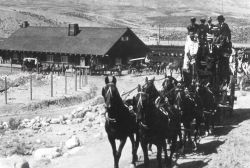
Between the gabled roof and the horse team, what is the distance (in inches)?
1313

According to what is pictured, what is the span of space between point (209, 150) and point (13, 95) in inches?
985

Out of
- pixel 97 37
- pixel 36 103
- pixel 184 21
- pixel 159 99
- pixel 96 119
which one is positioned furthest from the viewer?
pixel 184 21

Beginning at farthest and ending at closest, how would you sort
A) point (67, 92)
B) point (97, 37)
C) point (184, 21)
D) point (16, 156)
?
1. point (184, 21)
2. point (97, 37)
3. point (67, 92)
4. point (16, 156)

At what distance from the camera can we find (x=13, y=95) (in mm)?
36812

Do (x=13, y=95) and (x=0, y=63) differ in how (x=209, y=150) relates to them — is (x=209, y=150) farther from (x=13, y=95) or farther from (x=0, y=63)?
(x=0, y=63)

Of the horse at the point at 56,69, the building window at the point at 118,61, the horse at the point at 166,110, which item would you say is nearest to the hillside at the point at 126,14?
the building window at the point at 118,61

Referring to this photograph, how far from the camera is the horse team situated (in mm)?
12039

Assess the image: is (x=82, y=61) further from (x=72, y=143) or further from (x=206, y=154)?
(x=206, y=154)

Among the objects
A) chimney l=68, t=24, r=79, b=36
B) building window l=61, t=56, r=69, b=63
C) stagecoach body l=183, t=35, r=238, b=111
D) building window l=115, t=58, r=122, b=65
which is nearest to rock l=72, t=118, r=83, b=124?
stagecoach body l=183, t=35, r=238, b=111

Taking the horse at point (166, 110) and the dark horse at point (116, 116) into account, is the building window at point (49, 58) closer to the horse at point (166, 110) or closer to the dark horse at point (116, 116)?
the horse at point (166, 110)

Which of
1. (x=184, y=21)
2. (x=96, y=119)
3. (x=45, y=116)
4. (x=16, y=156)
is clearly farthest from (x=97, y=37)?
(x=184, y=21)

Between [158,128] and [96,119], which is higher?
[158,128]

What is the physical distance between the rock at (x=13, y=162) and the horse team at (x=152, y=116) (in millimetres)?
3536

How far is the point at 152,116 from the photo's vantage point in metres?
12.1
